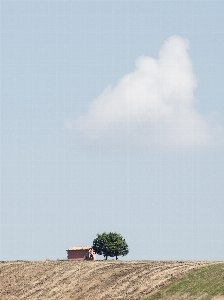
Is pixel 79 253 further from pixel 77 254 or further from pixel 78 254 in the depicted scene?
pixel 77 254

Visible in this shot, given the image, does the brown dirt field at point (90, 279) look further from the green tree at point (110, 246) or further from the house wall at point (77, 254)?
the green tree at point (110, 246)

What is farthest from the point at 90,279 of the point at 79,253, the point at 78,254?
the point at 79,253

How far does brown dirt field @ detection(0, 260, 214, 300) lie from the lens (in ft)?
303

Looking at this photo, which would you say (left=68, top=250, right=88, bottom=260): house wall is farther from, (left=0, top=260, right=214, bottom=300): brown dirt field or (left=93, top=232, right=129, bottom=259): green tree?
(left=0, top=260, right=214, bottom=300): brown dirt field

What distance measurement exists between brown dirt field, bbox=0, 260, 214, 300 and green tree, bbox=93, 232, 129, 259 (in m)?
19.0

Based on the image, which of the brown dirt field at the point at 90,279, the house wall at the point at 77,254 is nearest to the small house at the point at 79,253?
the house wall at the point at 77,254

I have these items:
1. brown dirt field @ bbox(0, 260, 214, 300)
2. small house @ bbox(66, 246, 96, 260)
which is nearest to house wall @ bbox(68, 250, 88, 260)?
small house @ bbox(66, 246, 96, 260)

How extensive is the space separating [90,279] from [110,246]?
33979 millimetres

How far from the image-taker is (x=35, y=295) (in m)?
98.9

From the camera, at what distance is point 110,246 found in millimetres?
134375

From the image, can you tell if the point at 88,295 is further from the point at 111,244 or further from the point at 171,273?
the point at 111,244

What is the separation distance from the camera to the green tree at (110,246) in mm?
134375

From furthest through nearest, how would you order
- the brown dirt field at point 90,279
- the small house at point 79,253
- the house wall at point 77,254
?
the small house at point 79,253 < the house wall at point 77,254 < the brown dirt field at point 90,279

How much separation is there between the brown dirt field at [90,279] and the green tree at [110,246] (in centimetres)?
1902
